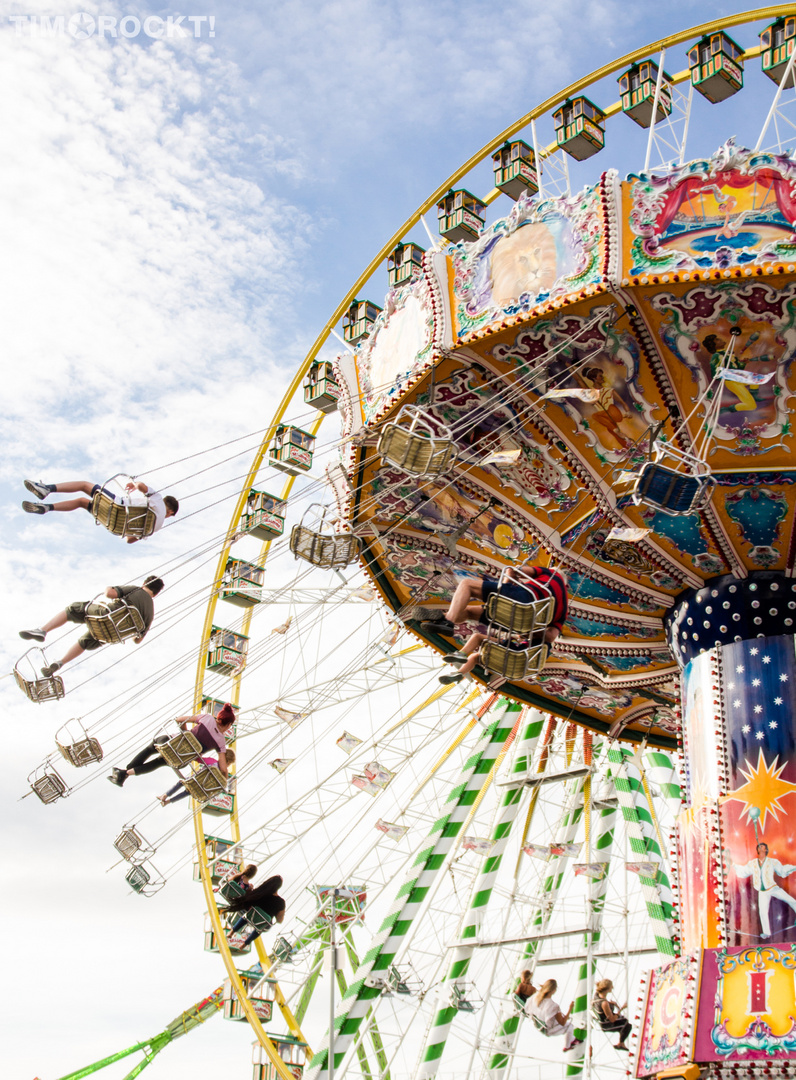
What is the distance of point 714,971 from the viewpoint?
11039 millimetres

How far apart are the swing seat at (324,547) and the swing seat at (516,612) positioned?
3642 millimetres

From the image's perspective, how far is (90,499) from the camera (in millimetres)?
12180

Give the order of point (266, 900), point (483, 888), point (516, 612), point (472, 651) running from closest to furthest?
point (516, 612)
point (472, 651)
point (266, 900)
point (483, 888)

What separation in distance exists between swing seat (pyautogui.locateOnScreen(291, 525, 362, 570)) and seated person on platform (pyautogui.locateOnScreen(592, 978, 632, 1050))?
7.45m

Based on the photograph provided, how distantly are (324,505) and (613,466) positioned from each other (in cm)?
358

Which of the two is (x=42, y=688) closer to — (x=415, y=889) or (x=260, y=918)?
(x=260, y=918)

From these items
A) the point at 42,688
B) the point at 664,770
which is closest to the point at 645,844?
the point at 664,770

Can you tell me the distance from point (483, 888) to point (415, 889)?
1104mm

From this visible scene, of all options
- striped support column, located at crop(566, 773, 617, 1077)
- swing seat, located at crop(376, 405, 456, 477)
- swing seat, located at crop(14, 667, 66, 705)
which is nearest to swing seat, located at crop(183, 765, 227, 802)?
swing seat, located at crop(14, 667, 66, 705)

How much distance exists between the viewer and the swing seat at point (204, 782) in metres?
14.2

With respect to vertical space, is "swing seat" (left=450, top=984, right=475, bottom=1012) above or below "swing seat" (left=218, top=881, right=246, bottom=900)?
below

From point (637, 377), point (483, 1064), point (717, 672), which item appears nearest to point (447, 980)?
point (483, 1064)

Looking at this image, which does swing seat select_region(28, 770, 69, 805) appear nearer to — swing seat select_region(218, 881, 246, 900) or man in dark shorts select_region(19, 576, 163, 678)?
man in dark shorts select_region(19, 576, 163, 678)

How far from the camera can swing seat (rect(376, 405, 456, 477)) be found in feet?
39.2
